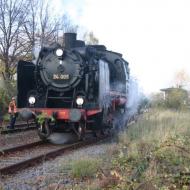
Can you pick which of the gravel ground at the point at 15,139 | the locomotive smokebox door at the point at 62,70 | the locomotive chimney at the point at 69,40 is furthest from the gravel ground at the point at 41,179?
the locomotive chimney at the point at 69,40

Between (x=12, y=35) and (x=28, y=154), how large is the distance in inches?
835

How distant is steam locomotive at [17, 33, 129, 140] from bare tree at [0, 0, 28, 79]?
50.6 ft

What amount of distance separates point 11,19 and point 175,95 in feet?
41.2

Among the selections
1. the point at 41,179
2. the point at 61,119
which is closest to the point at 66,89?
the point at 61,119

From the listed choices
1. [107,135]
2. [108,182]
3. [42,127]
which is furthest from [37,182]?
[107,135]

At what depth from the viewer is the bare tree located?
32.1 m

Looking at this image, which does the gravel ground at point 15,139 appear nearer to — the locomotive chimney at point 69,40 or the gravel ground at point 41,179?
the locomotive chimney at point 69,40

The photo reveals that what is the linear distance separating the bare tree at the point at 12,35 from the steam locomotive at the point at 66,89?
15.4 meters

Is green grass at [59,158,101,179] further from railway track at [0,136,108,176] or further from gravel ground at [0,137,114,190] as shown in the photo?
railway track at [0,136,108,176]

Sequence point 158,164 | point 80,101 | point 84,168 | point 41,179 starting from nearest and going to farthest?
point 158,164, point 41,179, point 84,168, point 80,101

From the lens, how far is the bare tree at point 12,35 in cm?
3212

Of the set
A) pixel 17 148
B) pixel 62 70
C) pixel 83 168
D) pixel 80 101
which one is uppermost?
pixel 62 70

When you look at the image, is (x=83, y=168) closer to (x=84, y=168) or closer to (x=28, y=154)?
(x=84, y=168)

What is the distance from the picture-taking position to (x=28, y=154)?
42.3 feet
